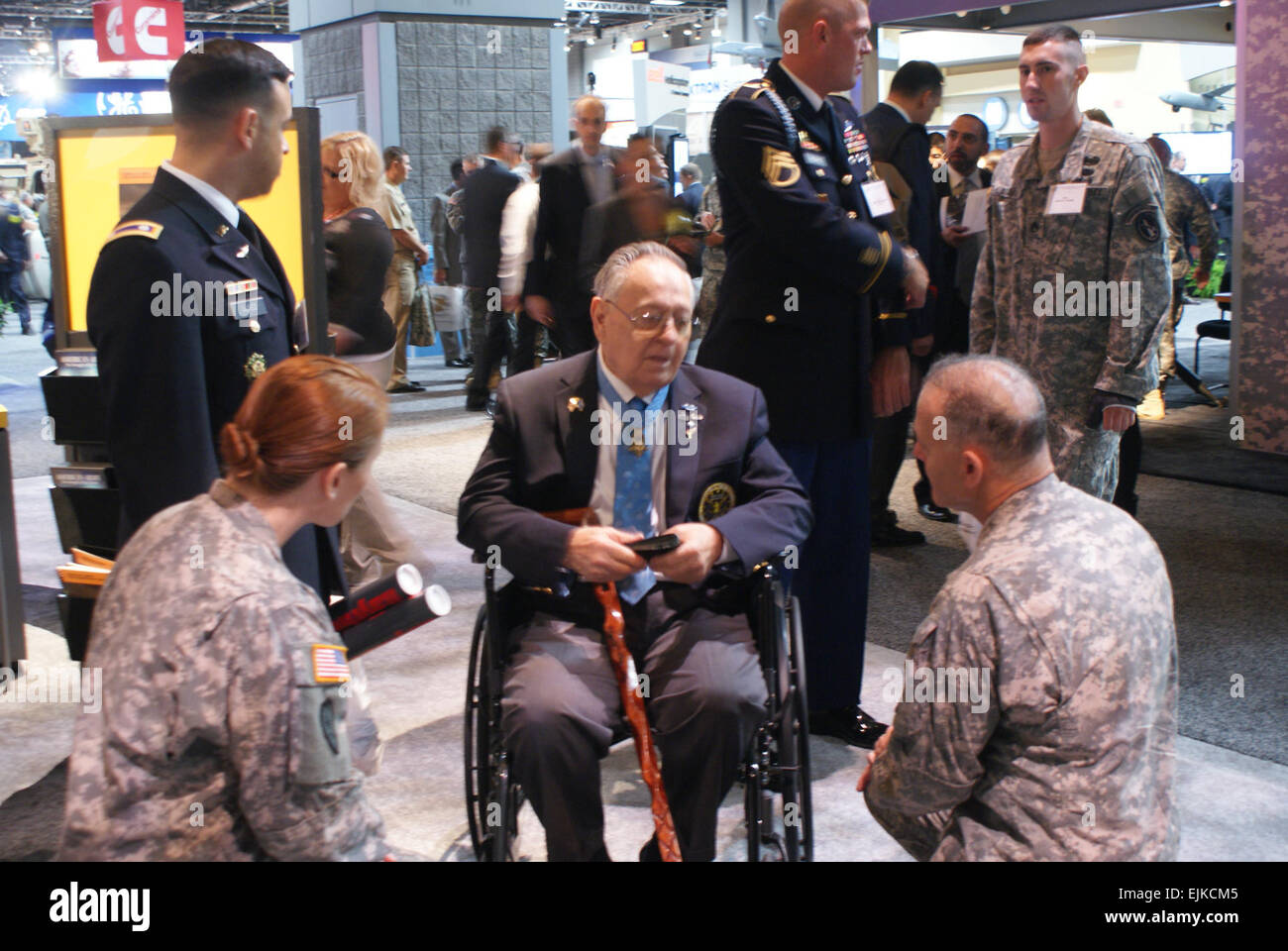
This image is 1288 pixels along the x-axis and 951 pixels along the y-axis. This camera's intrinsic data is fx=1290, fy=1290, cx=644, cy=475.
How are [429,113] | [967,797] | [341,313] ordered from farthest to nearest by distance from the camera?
1. [429,113]
2. [341,313]
3. [967,797]

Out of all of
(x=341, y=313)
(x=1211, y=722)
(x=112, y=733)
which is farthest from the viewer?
(x=341, y=313)

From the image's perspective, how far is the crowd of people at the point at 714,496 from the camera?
1.49m

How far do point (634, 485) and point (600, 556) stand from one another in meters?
0.25

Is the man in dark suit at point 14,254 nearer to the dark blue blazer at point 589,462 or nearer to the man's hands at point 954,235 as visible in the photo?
the man's hands at point 954,235

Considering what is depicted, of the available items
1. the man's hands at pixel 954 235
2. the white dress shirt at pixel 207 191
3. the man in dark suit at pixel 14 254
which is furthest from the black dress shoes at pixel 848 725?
the man in dark suit at pixel 14 254

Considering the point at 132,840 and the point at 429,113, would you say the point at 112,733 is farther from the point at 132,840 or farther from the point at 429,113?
the point at 429,113

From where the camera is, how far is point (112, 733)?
4.79 feet

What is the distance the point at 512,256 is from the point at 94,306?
454 centimetres

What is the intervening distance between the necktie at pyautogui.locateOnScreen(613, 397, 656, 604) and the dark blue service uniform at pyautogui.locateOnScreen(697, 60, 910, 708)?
0.65m

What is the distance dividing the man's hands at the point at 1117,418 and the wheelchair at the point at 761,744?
1270mm

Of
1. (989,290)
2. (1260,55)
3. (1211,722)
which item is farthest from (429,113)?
(1211,722)

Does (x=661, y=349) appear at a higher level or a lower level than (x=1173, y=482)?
higher

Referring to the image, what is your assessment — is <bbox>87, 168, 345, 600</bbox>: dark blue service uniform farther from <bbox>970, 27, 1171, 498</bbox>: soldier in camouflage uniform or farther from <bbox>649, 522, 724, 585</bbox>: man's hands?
<bbox>970, 27, 1171, 498</bbox>: soldier in camouflage uniform

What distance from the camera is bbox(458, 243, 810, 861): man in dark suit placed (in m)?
2.07
